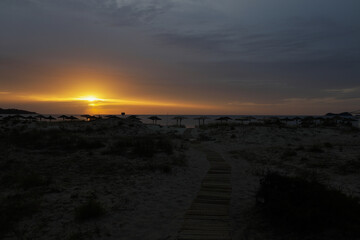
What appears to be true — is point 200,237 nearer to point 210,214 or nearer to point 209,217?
point 209,217

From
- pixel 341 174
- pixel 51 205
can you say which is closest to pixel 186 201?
pixel 51 205

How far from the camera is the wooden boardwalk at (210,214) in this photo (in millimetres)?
4647

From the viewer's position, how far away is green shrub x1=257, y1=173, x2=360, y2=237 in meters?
3.82

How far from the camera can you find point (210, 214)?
5.66 meters

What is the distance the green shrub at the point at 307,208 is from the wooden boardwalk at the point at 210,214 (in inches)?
41.5

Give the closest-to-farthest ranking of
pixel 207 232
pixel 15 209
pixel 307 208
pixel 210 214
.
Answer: pixel 307 208 < pixel 207 232 < pixel 210 214 < pixel 15 209

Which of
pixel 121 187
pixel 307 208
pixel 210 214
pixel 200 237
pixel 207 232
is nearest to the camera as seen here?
pixel 307 208

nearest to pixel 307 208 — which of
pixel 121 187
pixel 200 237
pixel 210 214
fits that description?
pixel 200 237

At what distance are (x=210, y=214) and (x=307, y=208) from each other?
7.56 feet

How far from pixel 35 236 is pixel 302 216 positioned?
5514 millimetres

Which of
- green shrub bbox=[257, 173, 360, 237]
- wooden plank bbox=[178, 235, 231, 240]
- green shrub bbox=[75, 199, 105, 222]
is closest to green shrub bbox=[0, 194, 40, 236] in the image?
green shrub bbox=[75, 199, 105, 222]

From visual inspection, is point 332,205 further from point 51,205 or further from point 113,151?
point 113,151

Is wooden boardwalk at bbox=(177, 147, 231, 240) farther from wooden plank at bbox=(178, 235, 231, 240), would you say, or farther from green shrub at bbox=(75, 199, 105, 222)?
green shrub at bbox=(75, 199, 105, 222)

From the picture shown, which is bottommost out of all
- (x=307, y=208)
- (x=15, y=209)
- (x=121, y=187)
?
(x=121, y=187)
